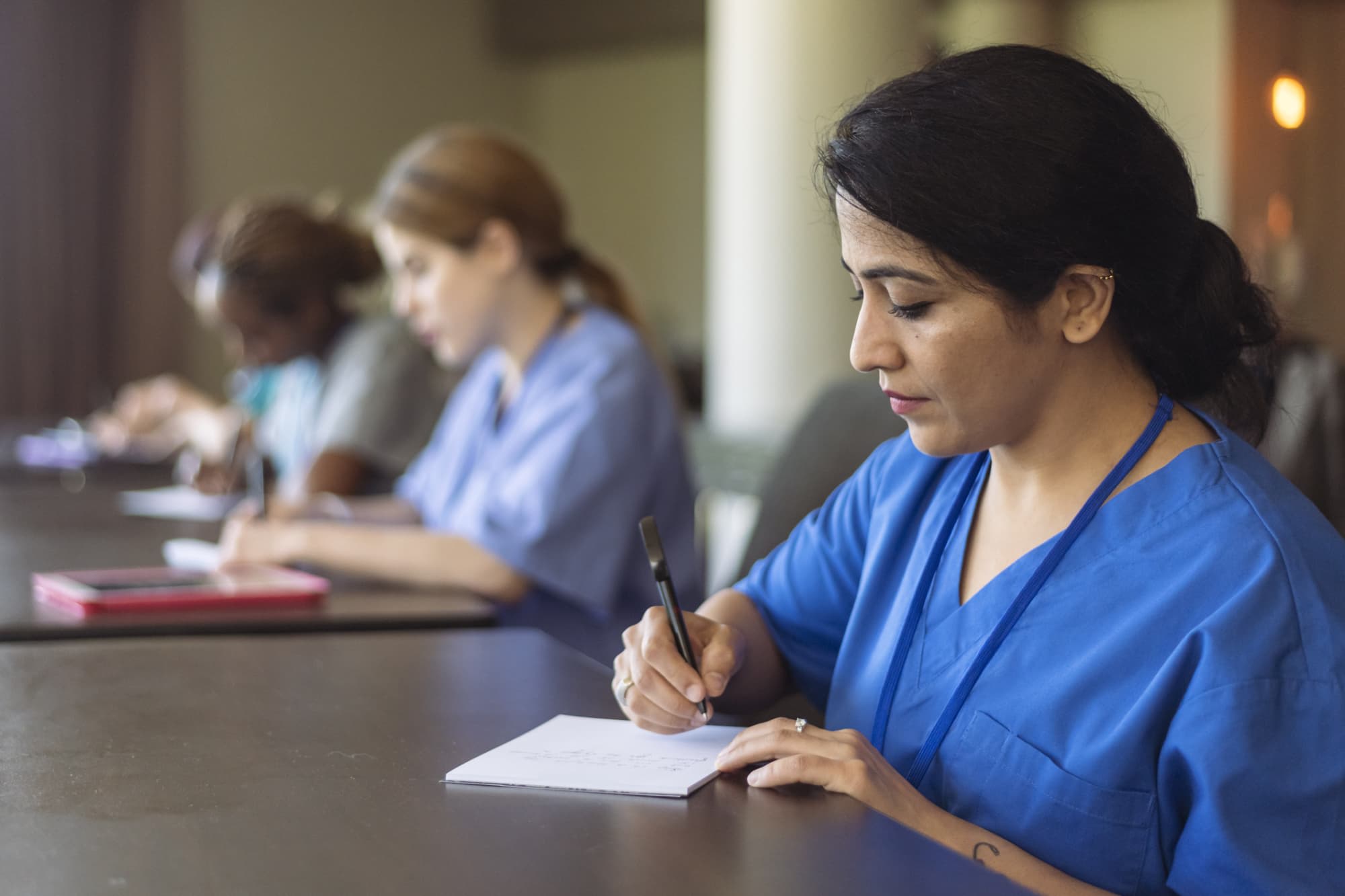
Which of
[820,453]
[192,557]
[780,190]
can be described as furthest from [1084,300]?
[780,190]

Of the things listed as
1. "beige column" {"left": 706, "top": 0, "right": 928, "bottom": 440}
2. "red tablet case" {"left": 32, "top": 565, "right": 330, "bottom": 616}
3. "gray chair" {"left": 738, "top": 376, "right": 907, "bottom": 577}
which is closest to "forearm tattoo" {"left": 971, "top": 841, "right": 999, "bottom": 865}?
"gray chair" {"left": 738, "top": 376, "right": 907, "bottom": 577}

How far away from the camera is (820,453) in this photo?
1.50m

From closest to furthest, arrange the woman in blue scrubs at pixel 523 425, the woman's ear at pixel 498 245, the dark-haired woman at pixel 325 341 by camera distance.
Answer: the woman in blue scrubs at pixel 523 425
the woman's ear at pixel 498 245
the dark-haired woman at pixel 325 341

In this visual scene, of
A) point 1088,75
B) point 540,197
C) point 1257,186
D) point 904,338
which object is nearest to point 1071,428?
point 904,338

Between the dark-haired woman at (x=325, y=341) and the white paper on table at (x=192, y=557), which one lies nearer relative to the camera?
the white paper on table at (x=192, y=557)

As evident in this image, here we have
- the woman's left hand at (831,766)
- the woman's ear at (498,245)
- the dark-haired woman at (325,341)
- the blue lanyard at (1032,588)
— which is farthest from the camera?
the dark-haired woman at (325,341)

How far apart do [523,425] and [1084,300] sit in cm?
114

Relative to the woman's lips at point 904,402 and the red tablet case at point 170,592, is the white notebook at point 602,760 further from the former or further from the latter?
the red tablet case at point 170,592

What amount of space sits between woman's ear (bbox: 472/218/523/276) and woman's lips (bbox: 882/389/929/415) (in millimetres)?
1138

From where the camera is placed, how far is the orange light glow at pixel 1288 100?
4.81ft

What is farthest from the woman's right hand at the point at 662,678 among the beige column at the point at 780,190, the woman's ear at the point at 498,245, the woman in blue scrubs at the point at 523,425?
the beige column at the point at 780,190

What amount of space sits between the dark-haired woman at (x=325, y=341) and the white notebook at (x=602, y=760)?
5.60 ft

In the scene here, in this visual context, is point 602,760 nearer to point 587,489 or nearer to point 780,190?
point 587,489

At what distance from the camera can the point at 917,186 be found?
0.93 metres
